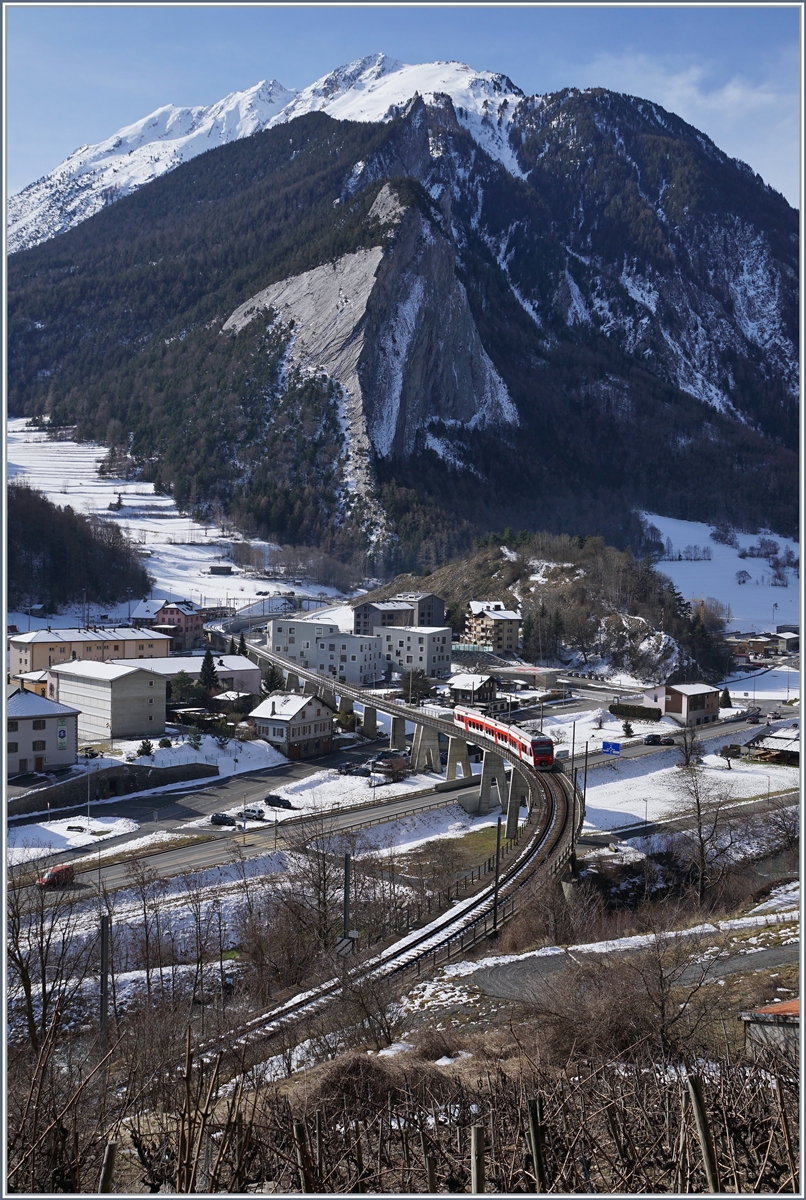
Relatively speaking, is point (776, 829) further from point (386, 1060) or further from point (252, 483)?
point (252, 483)

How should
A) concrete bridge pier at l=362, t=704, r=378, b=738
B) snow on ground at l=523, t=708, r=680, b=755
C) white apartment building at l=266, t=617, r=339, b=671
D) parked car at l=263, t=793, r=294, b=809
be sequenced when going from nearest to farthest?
parked car at l=263, t=793, r=294, b=809 → snow on ground at l=523, t=708, r=680, b=755 → concrete bridge pier at l=362, t=704, r=378, b=738 → white apartment building at l=266, t=617, r=339, b=671

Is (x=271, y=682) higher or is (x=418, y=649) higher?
(x=418, y=649)

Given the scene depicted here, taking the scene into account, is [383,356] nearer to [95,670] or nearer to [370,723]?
[370,723]

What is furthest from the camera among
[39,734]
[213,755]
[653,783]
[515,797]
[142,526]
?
[142,526]

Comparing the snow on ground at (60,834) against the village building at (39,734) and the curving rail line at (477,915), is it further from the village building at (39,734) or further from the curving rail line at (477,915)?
the curving rail line at (477,915)

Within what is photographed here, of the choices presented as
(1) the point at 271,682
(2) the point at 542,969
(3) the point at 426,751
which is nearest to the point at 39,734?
(3) the point at 426,751

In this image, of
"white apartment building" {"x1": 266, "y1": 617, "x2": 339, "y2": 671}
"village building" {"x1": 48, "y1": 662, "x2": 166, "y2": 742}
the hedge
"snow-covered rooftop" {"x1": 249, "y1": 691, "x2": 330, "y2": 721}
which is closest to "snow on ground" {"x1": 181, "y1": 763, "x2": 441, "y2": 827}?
"snow-covered rooftop" {"x1": 249, "y1": 691, "x2": 330, "y2": 721}

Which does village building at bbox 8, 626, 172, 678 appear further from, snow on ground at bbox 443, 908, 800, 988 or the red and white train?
snow on ground at bbox 443, 908, 800, 988
